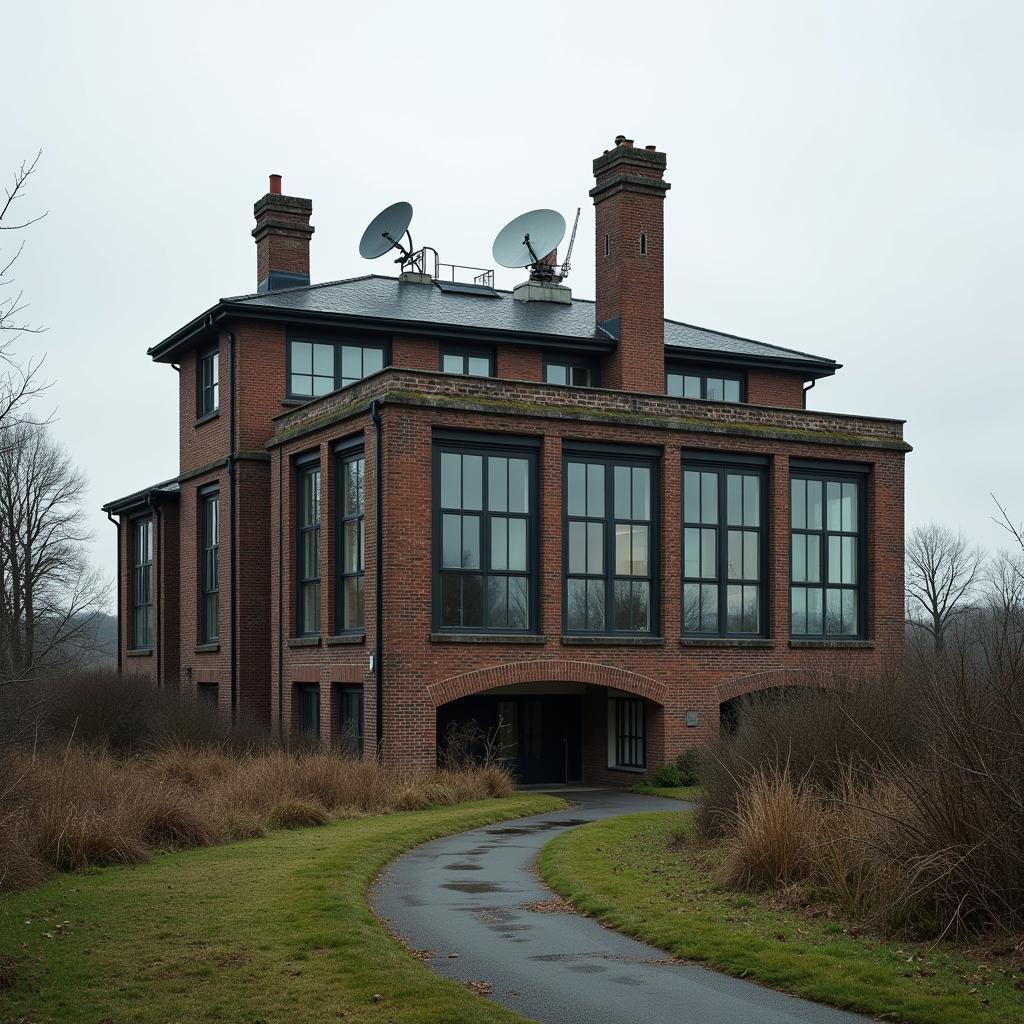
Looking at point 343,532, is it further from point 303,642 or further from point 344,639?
point 303,642

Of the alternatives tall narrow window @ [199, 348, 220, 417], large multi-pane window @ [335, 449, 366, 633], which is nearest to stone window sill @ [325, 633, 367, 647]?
large multi-pane window @ [335, 449, 366, 633]

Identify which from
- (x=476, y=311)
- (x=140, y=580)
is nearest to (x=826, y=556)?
(x=476, y=311)

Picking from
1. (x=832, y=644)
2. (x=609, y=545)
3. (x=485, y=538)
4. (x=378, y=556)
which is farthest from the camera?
(x=832, y=644)

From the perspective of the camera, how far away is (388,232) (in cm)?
3909

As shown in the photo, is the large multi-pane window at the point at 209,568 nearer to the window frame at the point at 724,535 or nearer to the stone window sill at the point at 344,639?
the stone window sill at the point at 344,639

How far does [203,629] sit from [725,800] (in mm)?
21519

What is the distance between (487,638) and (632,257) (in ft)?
34.8

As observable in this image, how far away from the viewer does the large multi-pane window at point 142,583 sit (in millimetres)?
41375

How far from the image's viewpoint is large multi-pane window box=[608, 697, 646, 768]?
3100 cm

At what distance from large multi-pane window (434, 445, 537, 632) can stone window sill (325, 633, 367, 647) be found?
155 cm

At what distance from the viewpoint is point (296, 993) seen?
1038 centimetres

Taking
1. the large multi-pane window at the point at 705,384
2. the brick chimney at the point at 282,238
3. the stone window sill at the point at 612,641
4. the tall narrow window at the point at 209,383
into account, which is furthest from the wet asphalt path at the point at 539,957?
the brick chimney at the point at 282,238

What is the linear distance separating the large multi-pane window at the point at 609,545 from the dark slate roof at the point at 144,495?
45.1 ft

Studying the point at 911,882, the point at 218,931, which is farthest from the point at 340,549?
the point at 911,882
